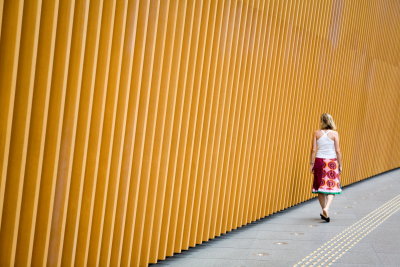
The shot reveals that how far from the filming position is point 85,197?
4375 mm

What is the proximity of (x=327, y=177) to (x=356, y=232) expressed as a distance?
4.71 feet

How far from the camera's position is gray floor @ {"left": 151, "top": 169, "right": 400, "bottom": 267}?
555 cm

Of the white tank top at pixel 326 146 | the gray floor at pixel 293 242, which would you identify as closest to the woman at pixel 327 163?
the white tank top at pixel 326 146

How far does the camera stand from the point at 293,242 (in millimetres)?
6551

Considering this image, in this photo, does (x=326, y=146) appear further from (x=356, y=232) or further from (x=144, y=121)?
(x=144, y=121)

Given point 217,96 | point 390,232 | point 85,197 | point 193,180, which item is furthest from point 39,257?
point 390,232

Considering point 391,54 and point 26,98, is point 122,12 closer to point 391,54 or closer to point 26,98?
point 26,98

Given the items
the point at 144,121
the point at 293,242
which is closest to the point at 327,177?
the point at 293,242

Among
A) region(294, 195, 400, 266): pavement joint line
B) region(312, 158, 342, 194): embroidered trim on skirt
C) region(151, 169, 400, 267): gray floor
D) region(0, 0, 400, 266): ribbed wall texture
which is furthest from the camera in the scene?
region(312, 158, 342, 194): embroidered trim on skirt

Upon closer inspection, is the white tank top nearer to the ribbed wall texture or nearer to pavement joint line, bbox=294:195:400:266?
the ribbed wall texture

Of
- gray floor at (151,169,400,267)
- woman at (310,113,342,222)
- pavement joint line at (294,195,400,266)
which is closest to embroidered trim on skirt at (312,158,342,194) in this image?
woman at (310,113,342,222)

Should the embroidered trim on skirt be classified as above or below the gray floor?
above

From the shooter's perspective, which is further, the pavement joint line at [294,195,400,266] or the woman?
the woman

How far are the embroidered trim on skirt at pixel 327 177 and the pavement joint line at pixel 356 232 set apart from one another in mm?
628
